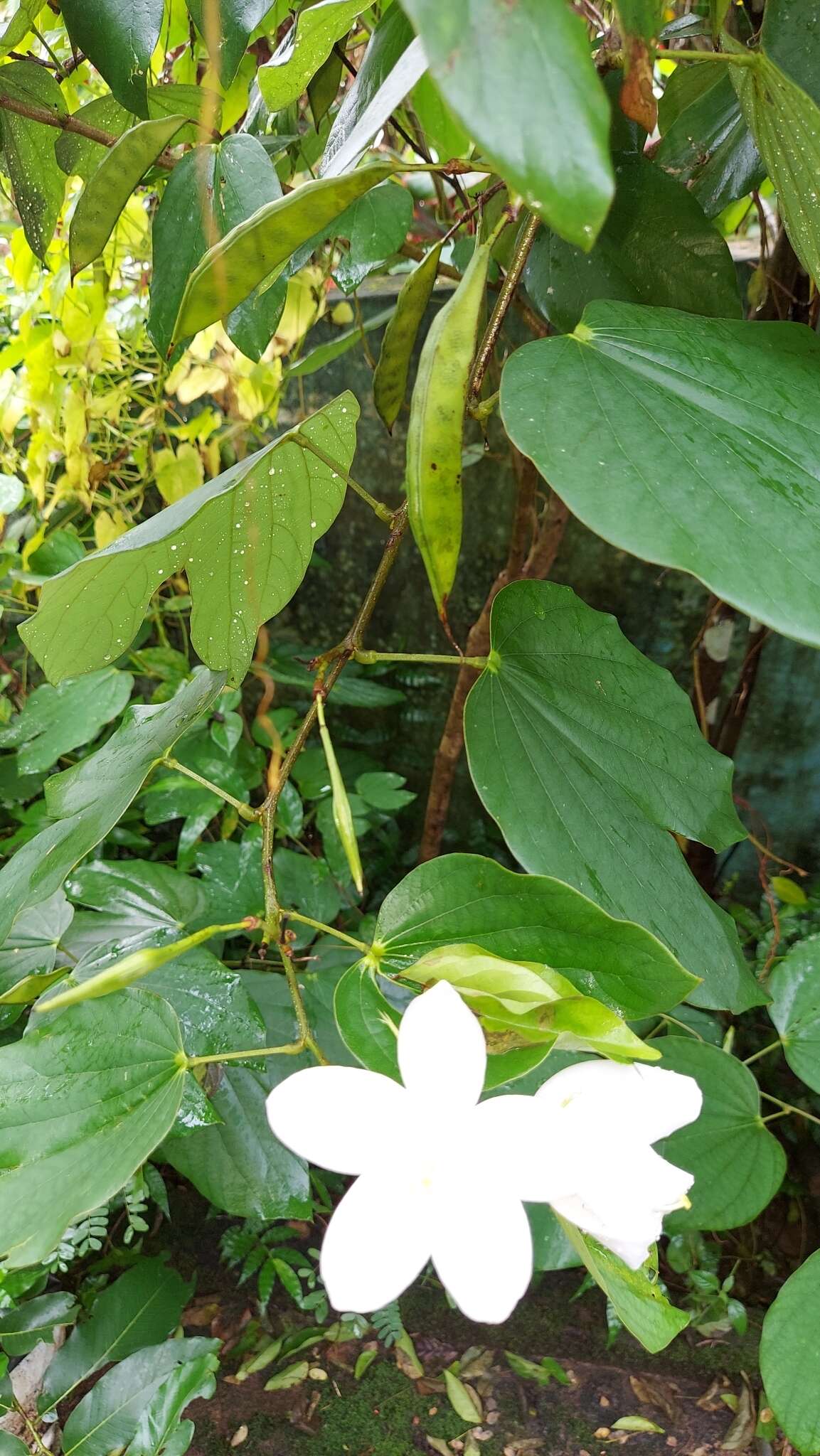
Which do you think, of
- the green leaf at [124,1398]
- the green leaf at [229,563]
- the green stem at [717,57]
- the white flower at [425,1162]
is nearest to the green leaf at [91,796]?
the green leaf at [229,563]

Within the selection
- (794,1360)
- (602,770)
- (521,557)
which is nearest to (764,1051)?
(794,1360)

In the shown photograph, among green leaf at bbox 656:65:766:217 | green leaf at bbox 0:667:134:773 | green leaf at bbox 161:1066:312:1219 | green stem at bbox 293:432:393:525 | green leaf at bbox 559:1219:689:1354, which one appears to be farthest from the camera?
green leaf at bbox 0:667:134:773

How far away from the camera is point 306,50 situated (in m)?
0.46

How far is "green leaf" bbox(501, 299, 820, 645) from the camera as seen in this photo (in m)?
0.32

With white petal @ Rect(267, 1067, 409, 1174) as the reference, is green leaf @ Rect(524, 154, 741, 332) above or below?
above

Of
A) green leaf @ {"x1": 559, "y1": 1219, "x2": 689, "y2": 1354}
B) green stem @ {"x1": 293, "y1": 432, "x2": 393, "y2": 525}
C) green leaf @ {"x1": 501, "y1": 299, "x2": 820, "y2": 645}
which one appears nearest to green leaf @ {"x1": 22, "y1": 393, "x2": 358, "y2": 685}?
green stem @ {"x1": 293, "y1": 432, "x2": 393, "y2": 525}

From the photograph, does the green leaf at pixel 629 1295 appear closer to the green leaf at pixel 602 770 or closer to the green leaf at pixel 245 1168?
the green leaf at pixel 602 770

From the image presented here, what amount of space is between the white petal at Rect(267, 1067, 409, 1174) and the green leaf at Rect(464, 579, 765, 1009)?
0.21 meters

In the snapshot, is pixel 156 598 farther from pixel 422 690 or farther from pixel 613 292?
pixel 613 292

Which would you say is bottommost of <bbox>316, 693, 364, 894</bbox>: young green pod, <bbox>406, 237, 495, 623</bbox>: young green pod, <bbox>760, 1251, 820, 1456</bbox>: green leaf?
<bbox>760, 1251, 820, 1456</bbox>: green leaf

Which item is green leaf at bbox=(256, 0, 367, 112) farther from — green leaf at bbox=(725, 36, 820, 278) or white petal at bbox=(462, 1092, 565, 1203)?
white petal at bbox=(462, 1092, 565, 1203)

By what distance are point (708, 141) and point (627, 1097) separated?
0.67 m

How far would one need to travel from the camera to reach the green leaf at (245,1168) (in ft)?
2.41

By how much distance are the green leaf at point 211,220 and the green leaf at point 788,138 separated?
0.83 feet
